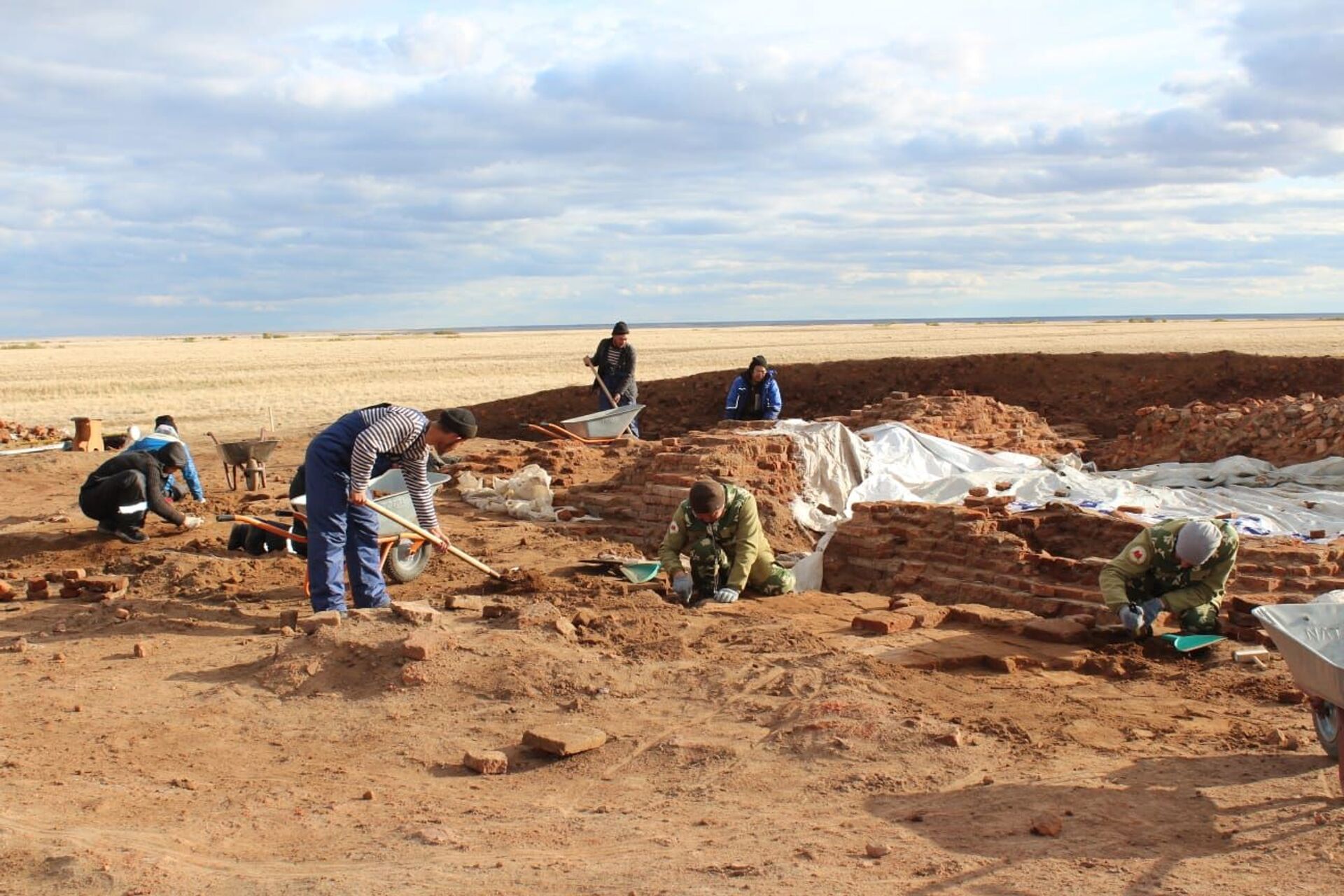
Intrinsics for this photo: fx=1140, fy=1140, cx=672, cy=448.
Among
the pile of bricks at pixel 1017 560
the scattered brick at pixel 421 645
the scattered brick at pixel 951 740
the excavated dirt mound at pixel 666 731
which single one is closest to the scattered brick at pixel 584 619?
the excavated dirt mound at pixel 666 731

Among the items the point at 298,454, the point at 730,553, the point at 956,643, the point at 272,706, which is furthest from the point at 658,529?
the point at 298,454

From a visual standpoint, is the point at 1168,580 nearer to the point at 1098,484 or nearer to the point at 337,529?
the point at 1098,484

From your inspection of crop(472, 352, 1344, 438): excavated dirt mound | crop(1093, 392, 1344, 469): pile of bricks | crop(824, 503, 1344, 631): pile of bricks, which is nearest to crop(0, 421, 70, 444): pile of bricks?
crop(472, 352, 1344, 438): excavated dirt mound

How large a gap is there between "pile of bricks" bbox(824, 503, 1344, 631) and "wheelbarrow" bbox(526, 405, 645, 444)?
4.81m

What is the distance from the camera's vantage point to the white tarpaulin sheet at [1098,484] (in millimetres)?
7762

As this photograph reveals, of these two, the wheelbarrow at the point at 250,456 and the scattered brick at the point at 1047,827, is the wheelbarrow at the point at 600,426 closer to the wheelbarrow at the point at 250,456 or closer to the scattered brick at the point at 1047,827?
the wheelbarrow at the point at 250,456

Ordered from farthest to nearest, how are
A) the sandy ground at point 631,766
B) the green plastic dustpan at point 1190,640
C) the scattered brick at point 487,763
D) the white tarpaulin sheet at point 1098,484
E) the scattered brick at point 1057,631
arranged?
the white tarpaulin sheet at point 1098,484 → the scattered brick at point 1057,631 → the green plastic dustpan at point 1190,640 → the scattered brick at point 487,763 → the sandy ground at point 631,766

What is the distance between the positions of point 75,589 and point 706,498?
3853 millimetres

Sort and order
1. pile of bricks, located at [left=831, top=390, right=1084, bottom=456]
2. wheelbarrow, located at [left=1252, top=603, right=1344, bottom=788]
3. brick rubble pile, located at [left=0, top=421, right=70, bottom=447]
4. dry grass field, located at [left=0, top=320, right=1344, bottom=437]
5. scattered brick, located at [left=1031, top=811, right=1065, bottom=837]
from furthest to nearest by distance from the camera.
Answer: dry grass field, located at [left=0, top=320, right=1344, bottom=437]
brick rubble pile, located at [left=0, top=421, right=70, bottom=447]
pile of bricks, located at [left=831, top=390, right=1084, bottom=456]
wheelbarrow, located at [left=1252, top=603, right=1344, bottom=788]
scattered brick, located at [left=1031, top=811, right=1065, bottom=837]

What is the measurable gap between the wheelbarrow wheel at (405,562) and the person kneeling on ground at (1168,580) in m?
4.09

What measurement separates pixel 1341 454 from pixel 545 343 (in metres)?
48.1

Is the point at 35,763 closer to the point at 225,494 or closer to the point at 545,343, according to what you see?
the point at 225,494

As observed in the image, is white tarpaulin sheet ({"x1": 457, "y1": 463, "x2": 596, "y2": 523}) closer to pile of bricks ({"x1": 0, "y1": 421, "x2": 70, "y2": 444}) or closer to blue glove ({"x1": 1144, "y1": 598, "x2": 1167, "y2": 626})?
blue glove ({"x1": 1144, "y1": 598, "x2": 1167, "y2": 626})

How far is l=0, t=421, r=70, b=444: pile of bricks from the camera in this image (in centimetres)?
1448
